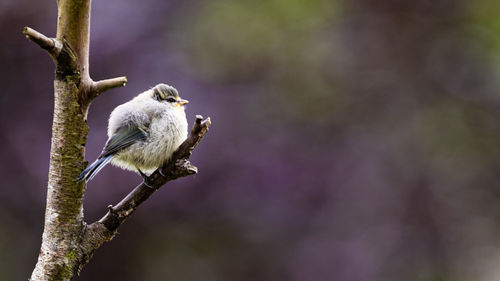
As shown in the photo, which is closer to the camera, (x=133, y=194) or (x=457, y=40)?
(x=133, y=194)

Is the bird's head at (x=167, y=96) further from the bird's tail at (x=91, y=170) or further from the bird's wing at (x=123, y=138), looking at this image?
the bird's tail at (x=91, y=170)

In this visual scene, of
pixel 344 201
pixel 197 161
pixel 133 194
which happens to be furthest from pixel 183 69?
pixel 133 194

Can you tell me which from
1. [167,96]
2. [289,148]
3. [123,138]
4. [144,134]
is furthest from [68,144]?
[289,148]

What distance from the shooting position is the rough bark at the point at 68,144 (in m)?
1.58

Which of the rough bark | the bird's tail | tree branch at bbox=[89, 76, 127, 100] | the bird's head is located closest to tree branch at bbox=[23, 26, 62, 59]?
the rough bark

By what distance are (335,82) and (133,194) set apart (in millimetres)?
3401

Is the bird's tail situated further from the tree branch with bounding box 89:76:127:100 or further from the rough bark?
the tree branch with bounding box 89:76:127:100

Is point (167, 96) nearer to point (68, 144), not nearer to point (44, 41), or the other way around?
point (68, 144)

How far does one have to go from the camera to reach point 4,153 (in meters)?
3.93

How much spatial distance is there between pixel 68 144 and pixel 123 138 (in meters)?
0.85

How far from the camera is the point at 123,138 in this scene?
2.51 metres

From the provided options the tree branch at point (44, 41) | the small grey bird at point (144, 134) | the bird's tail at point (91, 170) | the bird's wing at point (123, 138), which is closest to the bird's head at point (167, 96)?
the small grey bird at point (144, 134)

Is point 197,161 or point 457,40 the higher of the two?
point 457,40

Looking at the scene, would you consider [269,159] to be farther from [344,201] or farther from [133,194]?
[133,194]
